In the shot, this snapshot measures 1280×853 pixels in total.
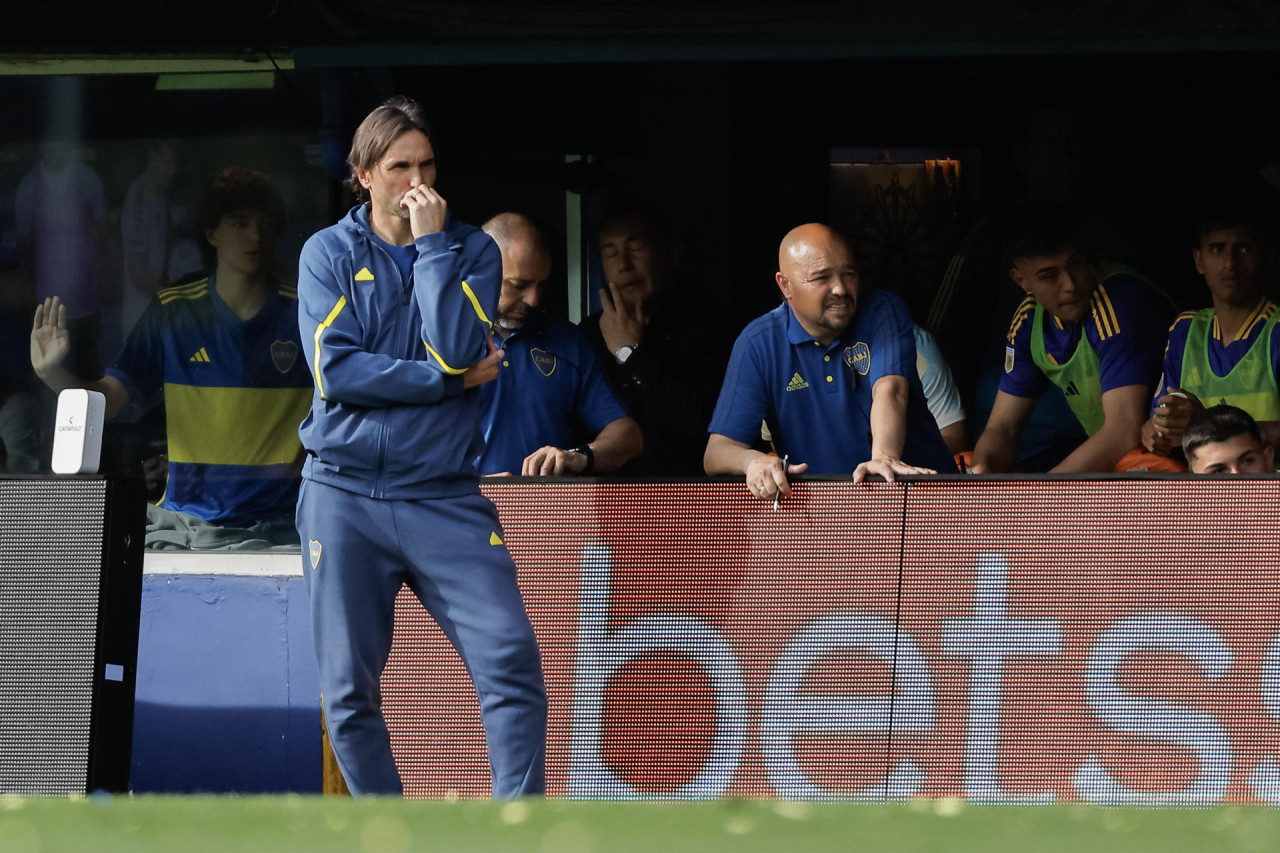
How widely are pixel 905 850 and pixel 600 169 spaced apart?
224 inches

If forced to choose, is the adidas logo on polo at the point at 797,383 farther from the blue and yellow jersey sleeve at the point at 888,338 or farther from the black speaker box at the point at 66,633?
the black speaker box at the point at 66,633

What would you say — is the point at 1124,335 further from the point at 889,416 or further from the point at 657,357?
the point at 657,357

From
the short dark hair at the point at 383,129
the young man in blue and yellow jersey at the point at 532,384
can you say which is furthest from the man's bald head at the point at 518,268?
the short dark hair at the point at 383,129

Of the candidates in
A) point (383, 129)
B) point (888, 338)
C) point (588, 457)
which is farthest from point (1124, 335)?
point (383, 129)

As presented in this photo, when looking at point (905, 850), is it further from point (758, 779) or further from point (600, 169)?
point (600, 169)

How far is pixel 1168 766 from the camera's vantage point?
4.18 m

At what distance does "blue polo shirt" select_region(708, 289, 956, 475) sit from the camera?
187 inches

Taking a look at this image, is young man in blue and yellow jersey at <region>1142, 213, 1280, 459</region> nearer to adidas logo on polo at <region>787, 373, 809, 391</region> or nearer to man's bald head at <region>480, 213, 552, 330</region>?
adidas logo on polo at <region>787, 373, 809, 391</region>

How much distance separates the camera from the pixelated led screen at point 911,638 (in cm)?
417

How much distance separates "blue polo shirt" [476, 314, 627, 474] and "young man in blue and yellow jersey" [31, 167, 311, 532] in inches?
61.6

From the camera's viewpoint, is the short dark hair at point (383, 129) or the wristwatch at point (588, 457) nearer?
the short dark hair at point (383, 129)

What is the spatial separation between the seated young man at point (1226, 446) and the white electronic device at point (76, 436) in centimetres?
326

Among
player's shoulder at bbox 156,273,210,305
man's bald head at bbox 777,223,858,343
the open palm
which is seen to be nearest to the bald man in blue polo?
man's bald head at bbox 777,223,858,343

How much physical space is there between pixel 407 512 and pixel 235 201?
9.15ft
